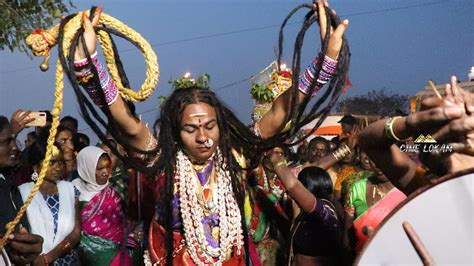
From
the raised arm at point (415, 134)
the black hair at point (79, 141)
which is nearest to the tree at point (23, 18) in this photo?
the black hair at point (79, 141)

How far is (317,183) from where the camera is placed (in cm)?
535

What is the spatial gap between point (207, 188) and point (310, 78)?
2.64 ft

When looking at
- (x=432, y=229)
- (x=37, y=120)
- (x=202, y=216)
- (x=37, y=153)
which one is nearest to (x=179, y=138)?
(x=202, y=216)

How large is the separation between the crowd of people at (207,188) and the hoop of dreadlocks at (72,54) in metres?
0.06

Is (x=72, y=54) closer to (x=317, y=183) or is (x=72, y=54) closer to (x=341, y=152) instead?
(x=317, y=183)

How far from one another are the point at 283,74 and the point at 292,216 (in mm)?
1305

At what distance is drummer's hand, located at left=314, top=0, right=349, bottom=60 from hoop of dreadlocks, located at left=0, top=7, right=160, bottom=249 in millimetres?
883

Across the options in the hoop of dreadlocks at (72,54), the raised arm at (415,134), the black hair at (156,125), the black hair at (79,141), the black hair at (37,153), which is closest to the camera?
the raised arm at (415,134)

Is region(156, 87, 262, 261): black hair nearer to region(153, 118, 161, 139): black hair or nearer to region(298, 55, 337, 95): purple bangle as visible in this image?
region(153, 118, 161, 139): black hair

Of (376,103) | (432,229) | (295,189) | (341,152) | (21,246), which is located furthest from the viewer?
(376,103)

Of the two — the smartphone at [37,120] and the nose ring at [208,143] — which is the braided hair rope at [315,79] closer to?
the nose ring at [208,143]

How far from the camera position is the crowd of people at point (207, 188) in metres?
3.11

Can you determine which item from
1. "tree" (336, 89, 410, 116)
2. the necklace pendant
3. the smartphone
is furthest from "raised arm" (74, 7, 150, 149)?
"tree" (336, 89, 410, 116)

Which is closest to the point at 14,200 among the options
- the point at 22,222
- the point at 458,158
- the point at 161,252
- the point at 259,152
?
the point at 22,222
